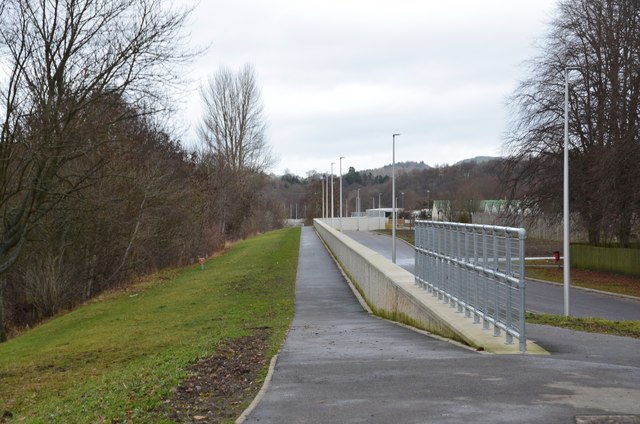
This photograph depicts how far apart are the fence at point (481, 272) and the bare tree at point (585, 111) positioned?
24063 millimetres

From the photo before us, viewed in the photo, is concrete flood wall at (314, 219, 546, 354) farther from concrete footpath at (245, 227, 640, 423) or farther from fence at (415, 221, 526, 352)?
concrete footpath at (245, 227, 640, 423)

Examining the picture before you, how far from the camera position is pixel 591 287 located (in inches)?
1511

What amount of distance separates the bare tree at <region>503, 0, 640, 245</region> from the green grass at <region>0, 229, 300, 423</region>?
664 inches

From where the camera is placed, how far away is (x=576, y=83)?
43.8 m

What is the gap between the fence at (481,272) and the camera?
→ 34.2ft

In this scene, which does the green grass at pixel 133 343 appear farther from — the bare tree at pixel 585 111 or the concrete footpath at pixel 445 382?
the bare tree at pixel 585 111

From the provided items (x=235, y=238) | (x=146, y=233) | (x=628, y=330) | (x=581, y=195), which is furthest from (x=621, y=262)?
(x=235, y=238)

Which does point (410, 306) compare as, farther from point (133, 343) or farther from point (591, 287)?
point (591, 287)

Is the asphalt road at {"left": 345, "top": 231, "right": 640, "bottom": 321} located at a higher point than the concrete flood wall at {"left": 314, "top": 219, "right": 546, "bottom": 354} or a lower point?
lower

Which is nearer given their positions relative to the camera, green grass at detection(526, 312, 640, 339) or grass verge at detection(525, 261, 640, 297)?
green grass at detection(526, 312, 640, 339)

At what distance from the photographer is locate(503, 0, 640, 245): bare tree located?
39.2 m

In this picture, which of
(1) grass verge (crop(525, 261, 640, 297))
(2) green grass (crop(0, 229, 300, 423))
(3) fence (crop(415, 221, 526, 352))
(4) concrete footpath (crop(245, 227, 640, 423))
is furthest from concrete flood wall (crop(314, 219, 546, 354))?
(1) grass verge (crop(525, 261, 640, 297))

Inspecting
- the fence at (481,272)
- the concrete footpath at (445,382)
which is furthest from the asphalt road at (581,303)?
the concrete footpath at (445,382)

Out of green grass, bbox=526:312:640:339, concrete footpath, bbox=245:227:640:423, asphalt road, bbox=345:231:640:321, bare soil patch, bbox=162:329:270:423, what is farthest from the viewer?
asphalt road, bbox=345:231:640:321
